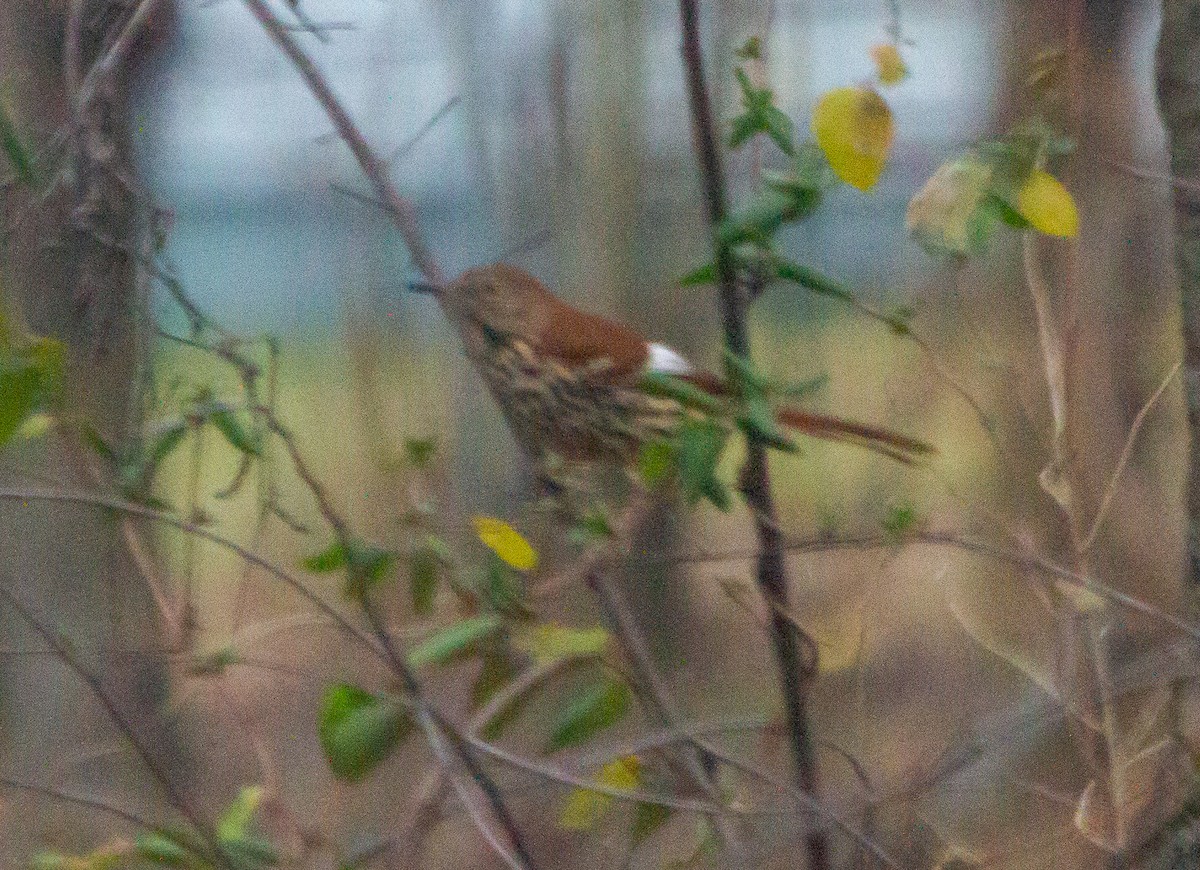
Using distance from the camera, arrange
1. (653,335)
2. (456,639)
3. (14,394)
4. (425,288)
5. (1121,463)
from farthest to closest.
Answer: (653,335) → (1121,463) → (425,288) → (456,639) → (14,394)

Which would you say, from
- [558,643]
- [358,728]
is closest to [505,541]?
[558,643]

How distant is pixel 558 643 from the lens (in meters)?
1.04

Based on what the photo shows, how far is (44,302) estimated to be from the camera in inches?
58.8

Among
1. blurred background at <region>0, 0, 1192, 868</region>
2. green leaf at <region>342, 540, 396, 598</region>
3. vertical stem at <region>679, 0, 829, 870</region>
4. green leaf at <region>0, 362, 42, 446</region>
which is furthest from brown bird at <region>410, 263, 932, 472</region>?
green leaf at <region>0, 362, 42, 446</region>

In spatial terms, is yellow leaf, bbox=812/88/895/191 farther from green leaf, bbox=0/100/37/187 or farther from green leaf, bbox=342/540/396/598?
green leaf, bbox=0/100/37/187

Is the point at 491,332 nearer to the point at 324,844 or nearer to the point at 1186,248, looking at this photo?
the point at 324,844

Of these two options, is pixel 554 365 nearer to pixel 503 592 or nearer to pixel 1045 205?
pixel 503 592

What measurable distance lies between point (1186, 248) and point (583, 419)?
2.19 ft

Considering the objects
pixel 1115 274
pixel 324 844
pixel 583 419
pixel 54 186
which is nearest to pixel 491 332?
pixel 583 419

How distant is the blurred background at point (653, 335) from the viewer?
1.61 metres

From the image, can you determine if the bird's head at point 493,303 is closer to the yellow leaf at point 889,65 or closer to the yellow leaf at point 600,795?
the yellow leaf at point 600,795

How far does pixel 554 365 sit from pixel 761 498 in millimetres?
496

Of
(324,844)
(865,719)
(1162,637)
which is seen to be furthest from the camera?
(865,719)

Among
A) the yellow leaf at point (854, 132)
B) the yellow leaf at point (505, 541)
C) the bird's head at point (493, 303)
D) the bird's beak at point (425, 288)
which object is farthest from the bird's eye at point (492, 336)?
the yellow leaf at point (854, 132)
